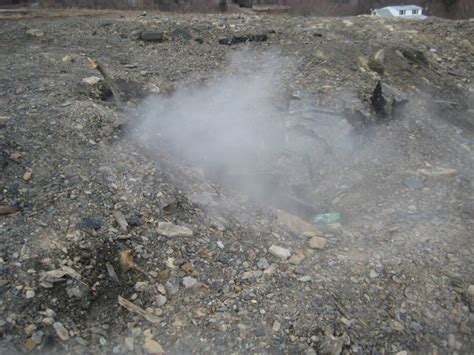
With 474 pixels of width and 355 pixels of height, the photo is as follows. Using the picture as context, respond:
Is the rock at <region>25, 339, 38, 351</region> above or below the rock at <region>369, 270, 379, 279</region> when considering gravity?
above

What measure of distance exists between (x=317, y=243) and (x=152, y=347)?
1.18 meters

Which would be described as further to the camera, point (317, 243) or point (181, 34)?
point (181, 34)

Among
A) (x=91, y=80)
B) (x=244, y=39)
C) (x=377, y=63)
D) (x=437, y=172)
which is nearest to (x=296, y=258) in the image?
(x=437, y=172)

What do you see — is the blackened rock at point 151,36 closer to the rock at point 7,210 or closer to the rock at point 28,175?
the rock at point 28,175

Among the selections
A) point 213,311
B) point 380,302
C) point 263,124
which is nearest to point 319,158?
point 263,124

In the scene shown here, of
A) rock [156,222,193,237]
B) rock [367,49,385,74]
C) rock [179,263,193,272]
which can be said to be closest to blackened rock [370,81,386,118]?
rock [367,49,385,74]

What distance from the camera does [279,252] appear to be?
2.47m

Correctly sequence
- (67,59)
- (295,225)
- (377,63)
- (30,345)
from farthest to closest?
(377,63)
(67,59)
(295,225)
(30,345)

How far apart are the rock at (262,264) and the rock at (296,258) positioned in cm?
15

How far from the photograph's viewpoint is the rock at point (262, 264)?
2379mm

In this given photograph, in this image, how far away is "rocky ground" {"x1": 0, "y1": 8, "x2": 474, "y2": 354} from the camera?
2.02m

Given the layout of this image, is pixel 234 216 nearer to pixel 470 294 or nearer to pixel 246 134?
pixel 246 134

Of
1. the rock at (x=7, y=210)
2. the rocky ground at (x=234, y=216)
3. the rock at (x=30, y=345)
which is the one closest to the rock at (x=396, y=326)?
the rocky ground at (x=234, y=216)

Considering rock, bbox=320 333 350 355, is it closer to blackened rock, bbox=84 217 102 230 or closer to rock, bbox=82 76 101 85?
blackened rock, bbox=84 217 102 230
